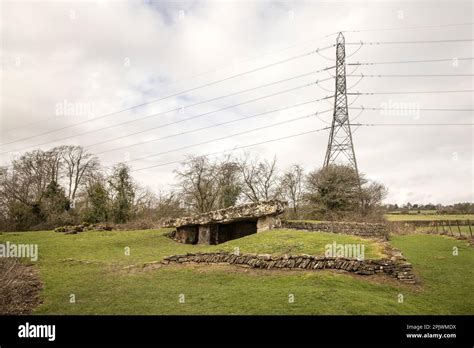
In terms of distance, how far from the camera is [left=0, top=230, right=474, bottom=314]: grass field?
8.68 metres

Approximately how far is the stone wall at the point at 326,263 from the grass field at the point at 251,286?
1.18ft

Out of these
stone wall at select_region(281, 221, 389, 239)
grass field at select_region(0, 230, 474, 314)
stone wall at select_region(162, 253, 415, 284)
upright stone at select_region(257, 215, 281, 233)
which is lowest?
grass field at select_region(0, 230, 474, 314)

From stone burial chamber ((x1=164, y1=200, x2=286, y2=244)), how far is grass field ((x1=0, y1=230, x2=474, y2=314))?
2144 mm

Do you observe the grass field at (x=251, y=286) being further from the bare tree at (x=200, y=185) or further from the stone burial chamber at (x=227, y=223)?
the bare tree at (x=200, y=185)

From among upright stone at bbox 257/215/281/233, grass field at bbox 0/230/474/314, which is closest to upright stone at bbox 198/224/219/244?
upright stone at bbox 257/215/281/233

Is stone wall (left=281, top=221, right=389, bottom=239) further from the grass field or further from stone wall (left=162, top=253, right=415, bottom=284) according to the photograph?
stone wall (left=162, top=253, right=415, bottom=284)

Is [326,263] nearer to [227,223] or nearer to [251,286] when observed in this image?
[251,286]

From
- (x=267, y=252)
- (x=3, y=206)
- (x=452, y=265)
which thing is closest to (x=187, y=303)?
(x=267, y=252)

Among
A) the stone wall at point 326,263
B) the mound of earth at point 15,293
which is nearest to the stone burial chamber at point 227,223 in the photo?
the stone wall at point 326,263

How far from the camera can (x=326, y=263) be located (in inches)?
472

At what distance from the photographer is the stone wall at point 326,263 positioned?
11398 millimetres

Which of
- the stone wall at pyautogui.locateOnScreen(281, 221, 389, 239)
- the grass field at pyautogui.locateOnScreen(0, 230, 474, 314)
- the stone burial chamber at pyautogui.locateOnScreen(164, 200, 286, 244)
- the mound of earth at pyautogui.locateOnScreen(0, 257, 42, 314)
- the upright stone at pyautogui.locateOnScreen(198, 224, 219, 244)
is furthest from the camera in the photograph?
the stone wall at pyautogui.locateOnScreen(281, 221, 389, 239)

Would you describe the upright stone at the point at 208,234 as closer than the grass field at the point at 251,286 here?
No

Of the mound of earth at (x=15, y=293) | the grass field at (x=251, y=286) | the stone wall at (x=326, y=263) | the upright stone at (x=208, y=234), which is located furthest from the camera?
the upright stone at (x=208, y=234)
